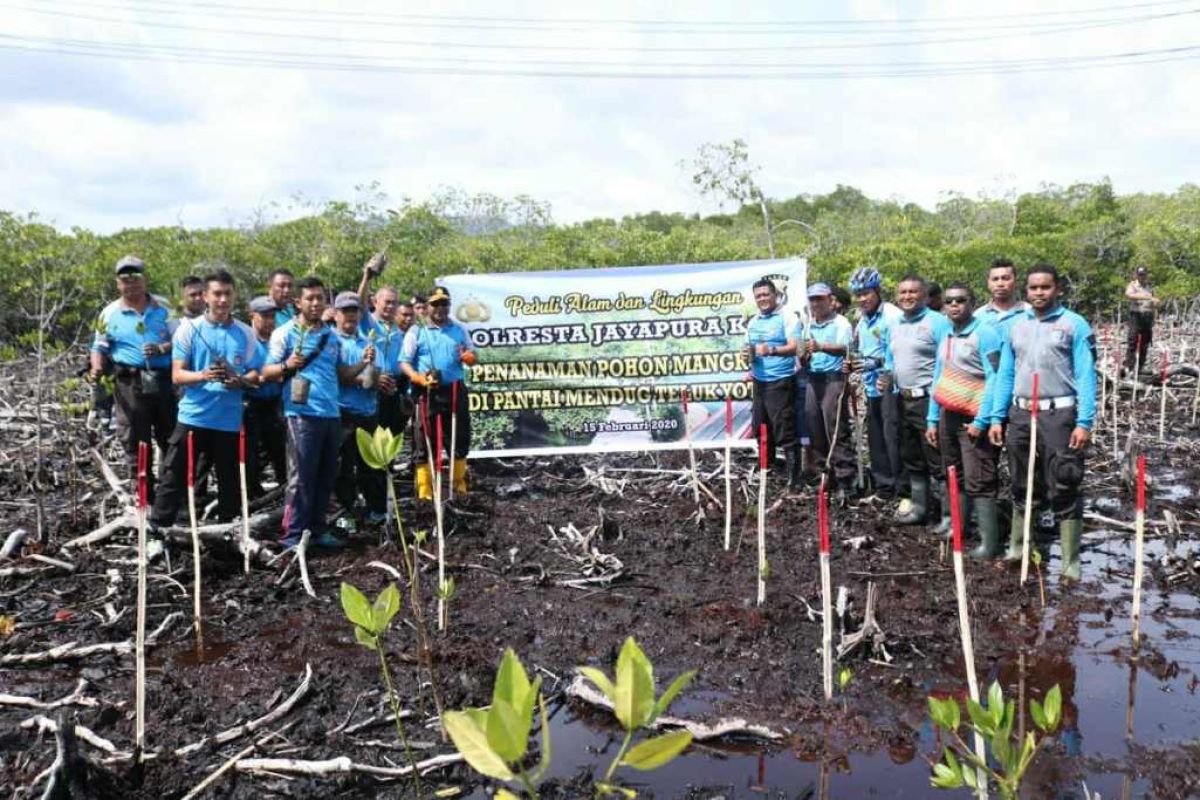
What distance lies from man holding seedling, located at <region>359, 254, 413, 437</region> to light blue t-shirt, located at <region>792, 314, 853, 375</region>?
3.70 metres

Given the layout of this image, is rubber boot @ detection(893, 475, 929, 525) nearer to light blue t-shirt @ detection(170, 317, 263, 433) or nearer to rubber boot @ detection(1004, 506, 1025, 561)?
rubber boot @ detection(1004, 506, 1025, 561)

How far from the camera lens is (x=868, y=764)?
357 cm

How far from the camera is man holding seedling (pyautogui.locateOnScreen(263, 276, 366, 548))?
20.1 feet

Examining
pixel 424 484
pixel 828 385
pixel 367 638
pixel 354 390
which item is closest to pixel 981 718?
pixel 367 638

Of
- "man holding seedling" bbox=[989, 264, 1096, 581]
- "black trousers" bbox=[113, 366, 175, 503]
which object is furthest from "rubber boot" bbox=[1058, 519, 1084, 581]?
"black trousers" bbox=[113, 366, 175, 503]

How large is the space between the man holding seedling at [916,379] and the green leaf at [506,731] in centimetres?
613

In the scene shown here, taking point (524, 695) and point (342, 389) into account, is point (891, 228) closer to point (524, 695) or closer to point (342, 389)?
point (342, 389)

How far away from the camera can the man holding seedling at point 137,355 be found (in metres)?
6.62

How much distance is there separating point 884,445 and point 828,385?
2.45 feet

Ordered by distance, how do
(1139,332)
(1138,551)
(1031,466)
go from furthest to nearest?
1. (1139,332)
2. (1031,466)
3. (1138,551)

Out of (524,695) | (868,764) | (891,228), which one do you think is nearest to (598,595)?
(868,764)

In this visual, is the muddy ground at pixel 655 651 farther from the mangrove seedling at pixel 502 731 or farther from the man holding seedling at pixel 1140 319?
the man holding seedling at pixel 1140 319

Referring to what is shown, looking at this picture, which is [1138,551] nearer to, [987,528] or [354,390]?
[987,528]

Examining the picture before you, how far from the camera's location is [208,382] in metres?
6.08
